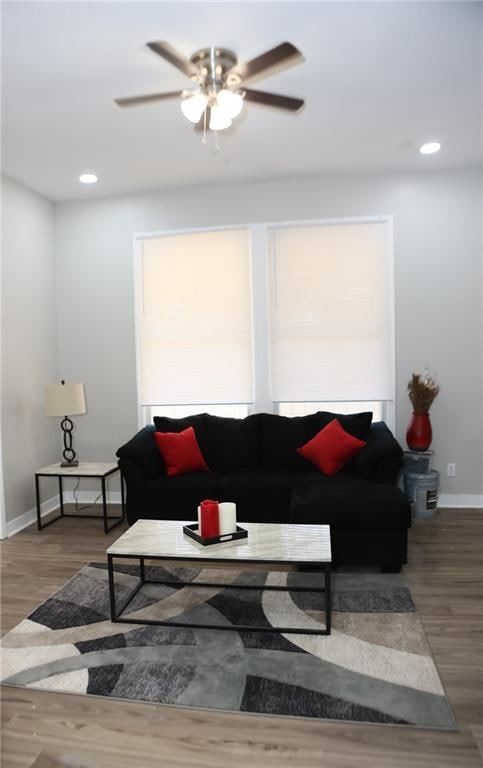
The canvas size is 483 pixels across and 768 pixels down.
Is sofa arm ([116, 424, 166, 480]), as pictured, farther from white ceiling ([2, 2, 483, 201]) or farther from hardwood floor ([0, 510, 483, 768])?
white ceiling ([2, 2, 483, 201])

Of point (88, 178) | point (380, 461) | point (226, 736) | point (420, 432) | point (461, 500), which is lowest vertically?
point (226, 736)

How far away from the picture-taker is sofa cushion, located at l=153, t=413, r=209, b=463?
4707 millimetres

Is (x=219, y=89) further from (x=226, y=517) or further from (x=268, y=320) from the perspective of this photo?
(x=268, y=320)

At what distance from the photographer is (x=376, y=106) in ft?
11.4

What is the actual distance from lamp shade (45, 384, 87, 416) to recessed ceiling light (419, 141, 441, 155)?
11.6 ft

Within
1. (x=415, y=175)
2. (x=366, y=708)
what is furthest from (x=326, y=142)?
(x=366, y=708)

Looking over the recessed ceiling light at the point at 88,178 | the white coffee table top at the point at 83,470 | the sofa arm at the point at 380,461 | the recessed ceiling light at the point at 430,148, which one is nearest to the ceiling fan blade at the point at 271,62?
the recessed ceiling light at the point at 430,148

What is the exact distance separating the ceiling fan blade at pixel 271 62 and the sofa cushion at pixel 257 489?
2706 millimetres

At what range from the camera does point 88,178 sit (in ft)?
15.3

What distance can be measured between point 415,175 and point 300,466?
2.80 meters

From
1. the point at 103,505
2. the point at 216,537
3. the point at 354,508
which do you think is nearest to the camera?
the point at 216,537

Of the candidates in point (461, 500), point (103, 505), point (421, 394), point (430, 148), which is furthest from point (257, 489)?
point (430, 148)

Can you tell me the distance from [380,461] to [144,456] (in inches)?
72.4

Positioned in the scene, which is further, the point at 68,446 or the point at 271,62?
the point at 68,446
